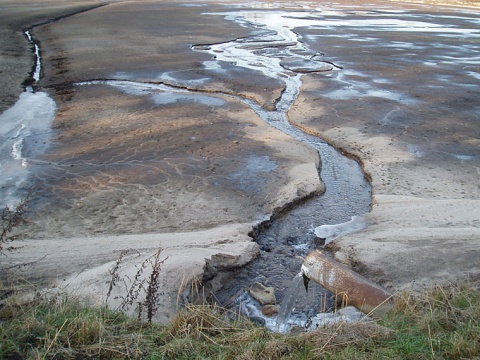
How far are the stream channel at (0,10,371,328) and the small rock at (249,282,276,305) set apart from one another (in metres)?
0.08

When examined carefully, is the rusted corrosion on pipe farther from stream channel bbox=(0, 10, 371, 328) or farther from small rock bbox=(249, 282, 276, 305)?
small rock bbox=(249, 282, 276, 305)

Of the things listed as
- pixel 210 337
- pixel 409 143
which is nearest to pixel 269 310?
pixel 210 337

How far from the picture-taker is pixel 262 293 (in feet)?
17.0

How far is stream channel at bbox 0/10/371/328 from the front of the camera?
5.26 m

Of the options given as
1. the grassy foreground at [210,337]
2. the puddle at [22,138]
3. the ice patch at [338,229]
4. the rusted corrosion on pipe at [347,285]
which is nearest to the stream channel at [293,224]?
the ice patch at [338,229]

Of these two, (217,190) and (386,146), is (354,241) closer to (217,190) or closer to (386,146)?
(217,190)

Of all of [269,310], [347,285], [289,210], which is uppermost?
[347,285]

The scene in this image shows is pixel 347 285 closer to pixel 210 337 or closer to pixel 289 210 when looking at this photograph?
pixel 210 337

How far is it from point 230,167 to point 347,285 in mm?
3988

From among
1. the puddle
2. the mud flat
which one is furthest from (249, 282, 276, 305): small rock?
the puddle

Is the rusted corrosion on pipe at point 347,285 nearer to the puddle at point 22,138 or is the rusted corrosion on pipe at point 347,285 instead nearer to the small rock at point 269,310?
the small rock at point 269,310

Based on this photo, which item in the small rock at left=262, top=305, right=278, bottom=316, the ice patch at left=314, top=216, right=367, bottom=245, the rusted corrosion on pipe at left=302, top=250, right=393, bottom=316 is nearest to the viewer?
the rusted corrosion on pipe at left=302, top=250, right=393, bottom=316

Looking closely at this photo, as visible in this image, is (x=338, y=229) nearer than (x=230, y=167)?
Yes

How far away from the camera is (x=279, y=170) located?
824 centimetres
